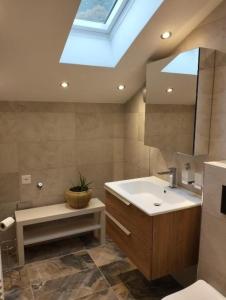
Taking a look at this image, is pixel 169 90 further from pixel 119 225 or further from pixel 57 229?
pixel 57 229

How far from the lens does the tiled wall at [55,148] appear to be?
8.28 feet

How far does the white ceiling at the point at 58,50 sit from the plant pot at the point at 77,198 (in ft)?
3.31

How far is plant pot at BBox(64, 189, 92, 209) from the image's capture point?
2567 millimetres

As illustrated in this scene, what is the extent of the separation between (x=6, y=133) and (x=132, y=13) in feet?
5.34

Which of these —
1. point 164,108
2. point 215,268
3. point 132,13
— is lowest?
point 215,268

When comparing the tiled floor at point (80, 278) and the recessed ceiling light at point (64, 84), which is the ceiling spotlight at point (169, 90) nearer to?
the recessed ceiling light at point (64, 84)

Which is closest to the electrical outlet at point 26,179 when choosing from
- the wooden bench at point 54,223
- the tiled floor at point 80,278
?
the wooden bench at point 54,223

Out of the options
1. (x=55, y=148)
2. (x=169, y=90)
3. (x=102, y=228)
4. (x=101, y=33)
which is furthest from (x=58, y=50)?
(x=102, y=228)

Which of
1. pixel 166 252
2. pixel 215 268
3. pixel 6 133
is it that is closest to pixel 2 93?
pixel 6 133

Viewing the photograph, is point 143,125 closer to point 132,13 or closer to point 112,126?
point 112,126

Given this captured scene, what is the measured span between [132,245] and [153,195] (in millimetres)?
517

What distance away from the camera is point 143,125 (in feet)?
8.36

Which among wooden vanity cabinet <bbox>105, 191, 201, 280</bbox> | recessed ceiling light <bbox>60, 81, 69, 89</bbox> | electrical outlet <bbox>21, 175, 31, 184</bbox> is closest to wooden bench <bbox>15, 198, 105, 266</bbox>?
electrical outlet <bbox>21, 175, 31, 184</bbox>

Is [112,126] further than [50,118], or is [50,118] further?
[112,126]
